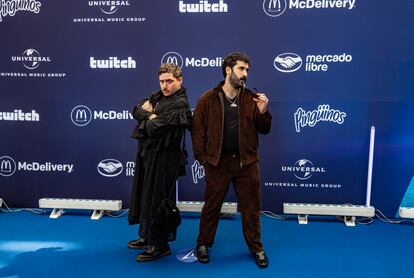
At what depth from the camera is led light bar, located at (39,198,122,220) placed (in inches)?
154

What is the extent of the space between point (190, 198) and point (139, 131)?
1.46 meters

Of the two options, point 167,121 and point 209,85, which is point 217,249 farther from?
point 209,85

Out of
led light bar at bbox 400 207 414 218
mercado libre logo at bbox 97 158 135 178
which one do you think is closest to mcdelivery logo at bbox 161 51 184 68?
mercado libre logo at bbox 97 158 135 178

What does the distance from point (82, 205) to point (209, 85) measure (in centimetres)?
178

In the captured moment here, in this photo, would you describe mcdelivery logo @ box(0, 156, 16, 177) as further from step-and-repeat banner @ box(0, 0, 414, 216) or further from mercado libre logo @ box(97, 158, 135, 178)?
mercado libre logo @ box(97, 158, 135, 178)

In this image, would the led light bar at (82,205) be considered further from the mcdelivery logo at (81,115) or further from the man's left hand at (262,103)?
the man's left hand at (262,103)

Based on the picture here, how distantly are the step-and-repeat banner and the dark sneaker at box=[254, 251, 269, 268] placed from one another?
3.88ft

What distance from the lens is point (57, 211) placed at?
13.2ft

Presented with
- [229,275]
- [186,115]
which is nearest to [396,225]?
[229,275]

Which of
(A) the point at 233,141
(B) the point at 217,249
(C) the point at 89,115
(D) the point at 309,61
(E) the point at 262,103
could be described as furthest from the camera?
(C) the point at 89,115

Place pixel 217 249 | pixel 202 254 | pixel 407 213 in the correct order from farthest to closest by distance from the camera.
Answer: pixel 407 213, pixel 217 249, pixel 202 254

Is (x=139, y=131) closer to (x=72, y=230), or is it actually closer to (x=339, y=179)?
(x=72, y=230)

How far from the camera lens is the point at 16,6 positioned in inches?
159

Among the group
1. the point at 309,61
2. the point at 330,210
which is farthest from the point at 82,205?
the point at 309,61
